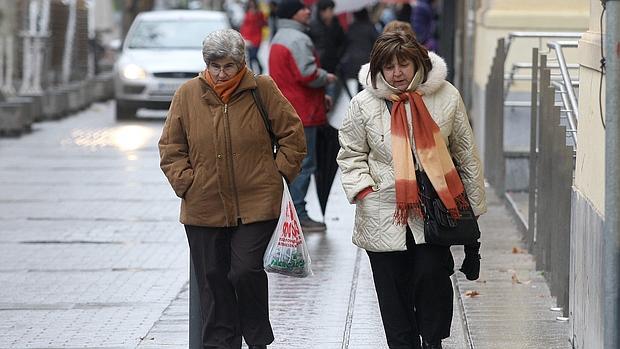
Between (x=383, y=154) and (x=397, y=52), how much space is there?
0.44 metres

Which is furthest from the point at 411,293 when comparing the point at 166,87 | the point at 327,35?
the point at 166,87

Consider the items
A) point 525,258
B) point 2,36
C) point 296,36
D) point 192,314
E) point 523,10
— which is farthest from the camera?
point 2,36

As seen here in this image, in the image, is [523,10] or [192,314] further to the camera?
[523,10]

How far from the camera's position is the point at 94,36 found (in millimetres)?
34375

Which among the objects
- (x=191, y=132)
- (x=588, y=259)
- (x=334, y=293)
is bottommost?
(x=334, y=293)

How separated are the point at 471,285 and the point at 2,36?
59.3ft

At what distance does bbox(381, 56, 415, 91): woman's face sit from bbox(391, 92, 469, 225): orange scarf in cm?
7

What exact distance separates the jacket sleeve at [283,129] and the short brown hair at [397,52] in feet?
1.83

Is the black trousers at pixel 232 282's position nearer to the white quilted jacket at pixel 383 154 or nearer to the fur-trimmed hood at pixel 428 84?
the white quilted jacket at pixel 383 154

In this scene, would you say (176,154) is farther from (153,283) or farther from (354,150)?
(153,283)

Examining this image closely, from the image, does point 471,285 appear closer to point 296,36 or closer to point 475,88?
point 296,36

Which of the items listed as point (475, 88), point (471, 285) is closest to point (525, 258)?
point (471, 285)

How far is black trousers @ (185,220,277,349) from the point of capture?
257 inches

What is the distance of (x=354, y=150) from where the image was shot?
20.4 feet
